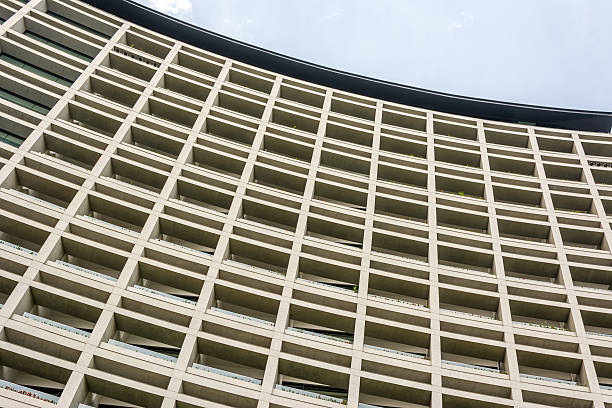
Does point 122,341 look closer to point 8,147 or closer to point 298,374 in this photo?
point 298,374

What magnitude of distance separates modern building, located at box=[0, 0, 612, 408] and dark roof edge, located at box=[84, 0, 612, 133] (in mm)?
1179

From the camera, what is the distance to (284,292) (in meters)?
37.8

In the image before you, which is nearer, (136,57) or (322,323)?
(322,323)

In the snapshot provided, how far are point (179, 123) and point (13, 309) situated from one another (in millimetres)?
22616

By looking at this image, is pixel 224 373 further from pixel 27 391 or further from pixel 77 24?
pixel 77 24

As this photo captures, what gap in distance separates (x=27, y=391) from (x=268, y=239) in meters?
18.2

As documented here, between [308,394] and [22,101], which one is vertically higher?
[22,101]

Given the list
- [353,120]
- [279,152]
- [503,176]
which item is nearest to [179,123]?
[279,152]

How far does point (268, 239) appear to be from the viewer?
41344mm

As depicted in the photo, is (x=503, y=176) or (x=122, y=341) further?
→ (x=503, y=176)

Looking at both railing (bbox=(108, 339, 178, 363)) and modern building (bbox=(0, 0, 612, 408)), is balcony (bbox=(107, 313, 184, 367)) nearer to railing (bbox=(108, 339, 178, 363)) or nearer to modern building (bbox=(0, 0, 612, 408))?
railing (bbox=(108, 339, 178, 363))

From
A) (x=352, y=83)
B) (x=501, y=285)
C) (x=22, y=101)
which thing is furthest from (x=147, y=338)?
(x=352, y=83)

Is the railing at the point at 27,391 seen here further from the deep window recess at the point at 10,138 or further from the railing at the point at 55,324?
the deep window recess at the point at 10,138

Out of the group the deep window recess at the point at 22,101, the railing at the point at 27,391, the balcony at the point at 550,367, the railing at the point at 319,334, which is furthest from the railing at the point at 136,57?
the balcony at the point at 550,367
